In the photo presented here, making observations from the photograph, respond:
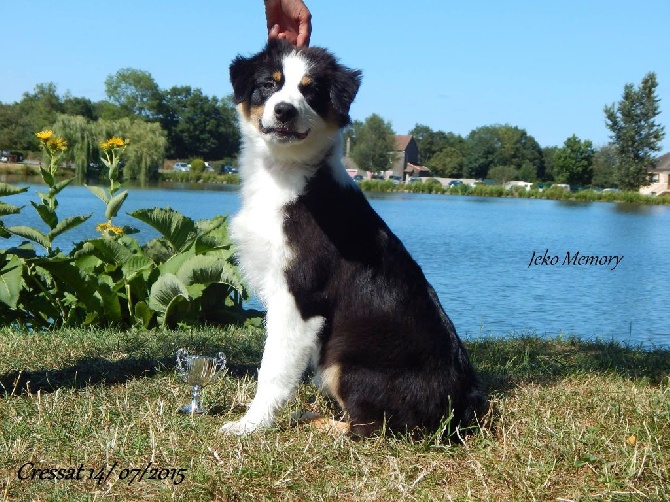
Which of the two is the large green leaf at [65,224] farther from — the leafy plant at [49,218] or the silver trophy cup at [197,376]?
the silver trophy cup at [197,376]

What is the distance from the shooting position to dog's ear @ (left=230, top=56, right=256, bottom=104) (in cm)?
384

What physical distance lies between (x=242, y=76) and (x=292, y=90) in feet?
1.08

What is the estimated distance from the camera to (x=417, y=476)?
3.23m

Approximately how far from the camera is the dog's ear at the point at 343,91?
3805 millimetres

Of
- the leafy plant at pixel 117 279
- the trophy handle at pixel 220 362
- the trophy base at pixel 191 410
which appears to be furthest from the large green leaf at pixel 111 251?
the trophy base at pixel 191 410

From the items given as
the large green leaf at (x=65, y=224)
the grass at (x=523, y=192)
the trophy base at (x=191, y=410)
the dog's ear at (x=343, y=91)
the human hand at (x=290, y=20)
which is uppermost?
the human hand at (x=290, y=20)

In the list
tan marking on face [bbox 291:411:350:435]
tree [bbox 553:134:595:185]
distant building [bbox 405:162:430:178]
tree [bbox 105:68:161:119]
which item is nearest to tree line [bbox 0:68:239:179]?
tree [bbox 105:68:161:119]

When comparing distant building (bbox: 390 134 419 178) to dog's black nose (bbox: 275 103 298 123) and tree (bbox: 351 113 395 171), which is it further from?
dog's black nose (bbox: 275 103 298 123)

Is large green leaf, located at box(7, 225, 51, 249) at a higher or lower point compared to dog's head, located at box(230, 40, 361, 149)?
lower

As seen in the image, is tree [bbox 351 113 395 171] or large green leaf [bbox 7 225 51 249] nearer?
large green leaf [bbox 7 225 51 249]

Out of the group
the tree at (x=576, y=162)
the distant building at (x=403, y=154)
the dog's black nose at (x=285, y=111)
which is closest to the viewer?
the dog's black nose at (x=285, y=111)

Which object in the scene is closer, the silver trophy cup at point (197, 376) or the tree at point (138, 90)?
the silver trophy cup at point (197, 376)

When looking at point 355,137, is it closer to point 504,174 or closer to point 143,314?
point 504,174

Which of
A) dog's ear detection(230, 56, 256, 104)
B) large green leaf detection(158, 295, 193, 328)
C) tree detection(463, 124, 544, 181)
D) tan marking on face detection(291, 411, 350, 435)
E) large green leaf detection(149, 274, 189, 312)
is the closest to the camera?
tan marking on face detection(291, 411, 350, 435)
